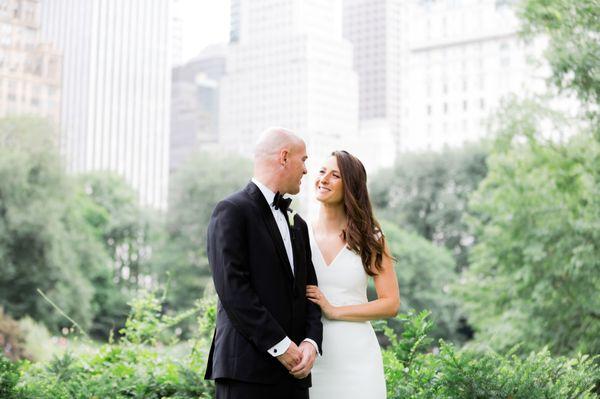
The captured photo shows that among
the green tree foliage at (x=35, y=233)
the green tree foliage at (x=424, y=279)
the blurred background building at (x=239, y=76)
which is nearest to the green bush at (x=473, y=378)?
the green tree foliage at (x=35, y=233)

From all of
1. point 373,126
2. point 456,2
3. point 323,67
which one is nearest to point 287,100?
point 323,67

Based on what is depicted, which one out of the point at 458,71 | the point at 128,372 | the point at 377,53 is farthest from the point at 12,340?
the point at 377,53

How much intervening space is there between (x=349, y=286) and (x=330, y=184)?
1.80ft

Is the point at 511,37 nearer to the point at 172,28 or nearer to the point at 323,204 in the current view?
the point at 172,28

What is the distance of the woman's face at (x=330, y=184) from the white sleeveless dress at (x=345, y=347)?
0.98ft

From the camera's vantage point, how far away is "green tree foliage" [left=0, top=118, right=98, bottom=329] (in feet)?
95.5

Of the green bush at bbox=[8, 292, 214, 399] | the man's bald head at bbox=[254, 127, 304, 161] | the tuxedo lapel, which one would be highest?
the man's bald head at bbox=[254, 127, 304, 161]

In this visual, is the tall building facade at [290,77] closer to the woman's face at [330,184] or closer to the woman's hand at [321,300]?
the woman's face at [330,184]

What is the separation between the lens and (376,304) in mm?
3949

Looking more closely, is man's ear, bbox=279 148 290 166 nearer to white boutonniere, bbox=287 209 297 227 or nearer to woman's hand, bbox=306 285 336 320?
white boutonniere, bbox=287 209 297 227

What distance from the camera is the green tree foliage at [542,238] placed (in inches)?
483

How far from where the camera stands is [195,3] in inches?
5108

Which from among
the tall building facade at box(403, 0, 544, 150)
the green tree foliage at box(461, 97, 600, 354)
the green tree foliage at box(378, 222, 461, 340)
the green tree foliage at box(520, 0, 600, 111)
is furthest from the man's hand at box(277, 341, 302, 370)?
the tall building facade at box(403, 0, 544, 150)

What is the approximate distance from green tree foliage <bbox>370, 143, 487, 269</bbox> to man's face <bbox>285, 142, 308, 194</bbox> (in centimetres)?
3723
